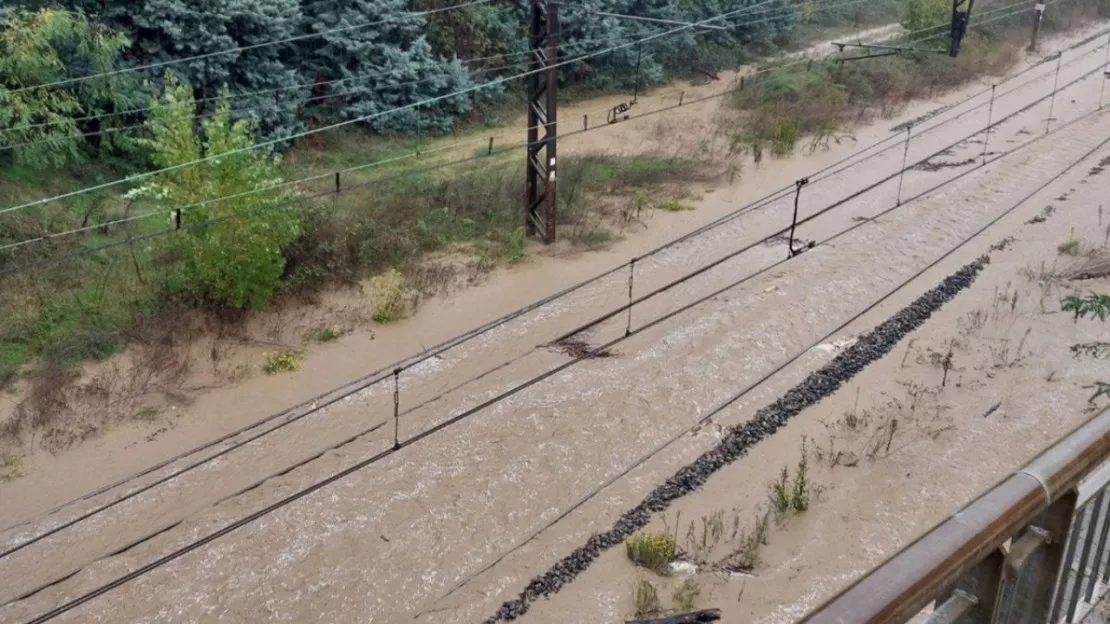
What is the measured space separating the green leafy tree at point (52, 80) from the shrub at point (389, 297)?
23.7ft

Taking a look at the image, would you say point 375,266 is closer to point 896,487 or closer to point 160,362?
point 160,362

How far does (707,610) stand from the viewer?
471 inches

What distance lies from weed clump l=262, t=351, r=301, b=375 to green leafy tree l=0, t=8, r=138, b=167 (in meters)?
7.44

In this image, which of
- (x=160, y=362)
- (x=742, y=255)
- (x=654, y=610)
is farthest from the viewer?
(x=742, y=255)

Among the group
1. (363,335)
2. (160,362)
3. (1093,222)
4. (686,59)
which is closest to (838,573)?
(363,335)

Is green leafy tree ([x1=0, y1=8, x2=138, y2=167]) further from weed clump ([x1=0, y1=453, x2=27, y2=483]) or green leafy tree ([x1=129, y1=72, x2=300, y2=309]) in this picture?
weed clump ([x1=0, y1=453, x2=27, y2=483])

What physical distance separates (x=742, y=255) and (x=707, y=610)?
40.9 ft

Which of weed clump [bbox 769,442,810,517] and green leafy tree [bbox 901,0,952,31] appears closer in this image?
weed clump [bbox 769,442,810,517]

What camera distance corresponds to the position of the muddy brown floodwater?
12688 mm

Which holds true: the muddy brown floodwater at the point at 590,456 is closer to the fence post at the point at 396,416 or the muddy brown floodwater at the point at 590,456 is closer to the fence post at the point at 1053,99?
the fence post at the point at 396,416

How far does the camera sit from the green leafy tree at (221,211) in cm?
1794

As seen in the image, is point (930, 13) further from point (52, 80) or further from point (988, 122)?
point (52, 80)

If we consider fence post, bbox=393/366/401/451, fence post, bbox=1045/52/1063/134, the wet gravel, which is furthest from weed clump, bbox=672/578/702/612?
fence post, bbox=1045/52/1063/134

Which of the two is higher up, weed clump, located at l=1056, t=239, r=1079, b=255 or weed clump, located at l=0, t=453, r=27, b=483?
weed clump, located at l=1056, t=239, r=1079, b=255
